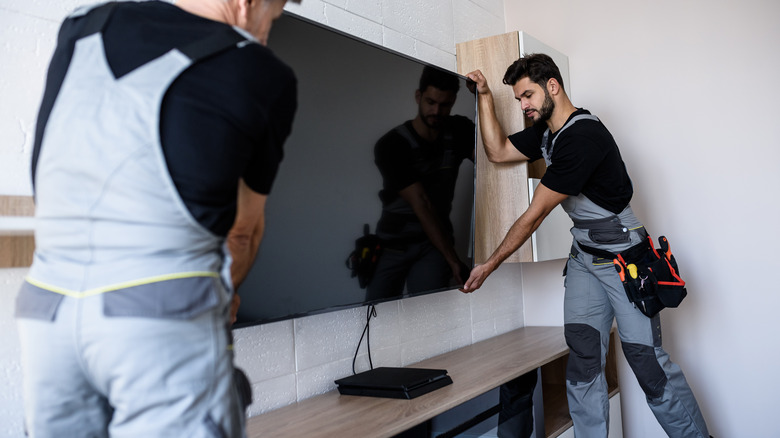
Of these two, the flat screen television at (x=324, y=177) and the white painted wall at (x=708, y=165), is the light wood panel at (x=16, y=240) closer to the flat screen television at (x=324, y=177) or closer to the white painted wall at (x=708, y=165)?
the flat screen television at (x=324, y=177)

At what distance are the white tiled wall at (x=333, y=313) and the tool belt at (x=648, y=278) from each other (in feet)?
2.61

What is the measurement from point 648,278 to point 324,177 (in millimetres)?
1313

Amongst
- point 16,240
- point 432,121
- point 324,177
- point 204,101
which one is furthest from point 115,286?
point 432,121

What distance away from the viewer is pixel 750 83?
3061mm

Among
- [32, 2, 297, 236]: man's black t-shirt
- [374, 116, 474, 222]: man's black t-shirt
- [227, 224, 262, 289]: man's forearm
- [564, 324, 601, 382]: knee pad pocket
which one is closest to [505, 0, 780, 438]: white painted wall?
[564, 324, 601, 382]: knee pad pocket

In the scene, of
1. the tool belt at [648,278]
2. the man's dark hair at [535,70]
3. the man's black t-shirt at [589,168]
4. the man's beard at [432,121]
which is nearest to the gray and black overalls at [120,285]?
the man's beard at [432,121]

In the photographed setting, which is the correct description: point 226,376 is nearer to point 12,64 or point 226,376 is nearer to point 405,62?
point 12,64

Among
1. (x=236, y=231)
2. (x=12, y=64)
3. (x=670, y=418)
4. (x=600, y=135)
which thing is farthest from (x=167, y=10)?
(x=670, y=418)

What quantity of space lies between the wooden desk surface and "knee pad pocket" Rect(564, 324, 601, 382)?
124mm

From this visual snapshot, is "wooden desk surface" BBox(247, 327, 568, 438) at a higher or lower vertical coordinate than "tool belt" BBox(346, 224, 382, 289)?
lower

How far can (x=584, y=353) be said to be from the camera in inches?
97.2

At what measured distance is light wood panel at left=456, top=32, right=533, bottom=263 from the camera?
290 cm

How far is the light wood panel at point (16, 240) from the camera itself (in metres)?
1.30

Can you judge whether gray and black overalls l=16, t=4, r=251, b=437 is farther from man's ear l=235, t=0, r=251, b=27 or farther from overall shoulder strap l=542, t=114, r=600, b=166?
overall shoulder strap l=542, t=114, r=600, b=166
